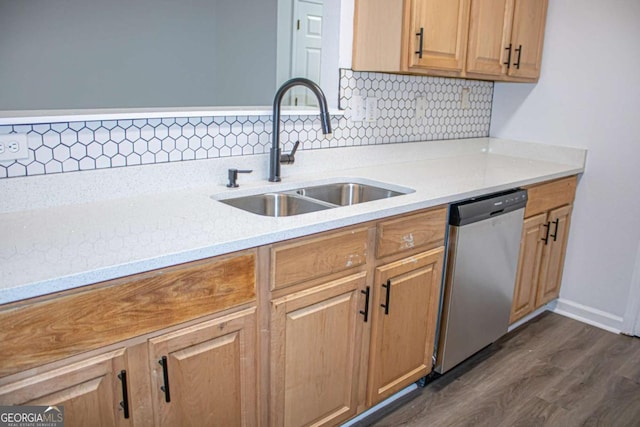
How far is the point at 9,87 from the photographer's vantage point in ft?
12.9

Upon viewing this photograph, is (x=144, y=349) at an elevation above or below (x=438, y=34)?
below

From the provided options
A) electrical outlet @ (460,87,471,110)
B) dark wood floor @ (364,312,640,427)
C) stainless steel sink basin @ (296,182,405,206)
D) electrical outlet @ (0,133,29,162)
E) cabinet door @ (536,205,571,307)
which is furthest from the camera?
electrical outlet @ (460,87,471,110)

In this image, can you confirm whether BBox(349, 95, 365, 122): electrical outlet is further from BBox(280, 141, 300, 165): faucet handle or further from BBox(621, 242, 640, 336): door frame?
BBox(621, 242, 640, 336): door frame

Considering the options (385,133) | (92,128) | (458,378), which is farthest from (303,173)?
(458,378)

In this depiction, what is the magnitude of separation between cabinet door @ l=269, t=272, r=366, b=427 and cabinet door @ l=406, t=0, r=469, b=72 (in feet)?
3.49

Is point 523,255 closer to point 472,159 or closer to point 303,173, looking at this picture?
point 472,159

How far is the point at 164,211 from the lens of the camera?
1.57 metres

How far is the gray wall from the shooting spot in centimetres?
397

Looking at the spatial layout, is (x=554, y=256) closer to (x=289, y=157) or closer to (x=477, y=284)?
(x=477, y=284)

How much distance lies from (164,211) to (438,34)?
1.44m

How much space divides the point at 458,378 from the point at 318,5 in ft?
9.57

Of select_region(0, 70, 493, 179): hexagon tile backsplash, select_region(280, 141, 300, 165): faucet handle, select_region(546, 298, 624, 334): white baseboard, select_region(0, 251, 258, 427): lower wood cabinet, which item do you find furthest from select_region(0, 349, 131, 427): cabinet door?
select_region(546, 298, 624, 334): white baseboard

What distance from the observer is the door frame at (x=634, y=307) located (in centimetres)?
273

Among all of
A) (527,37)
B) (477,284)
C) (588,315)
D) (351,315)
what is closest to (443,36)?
(527,37)
